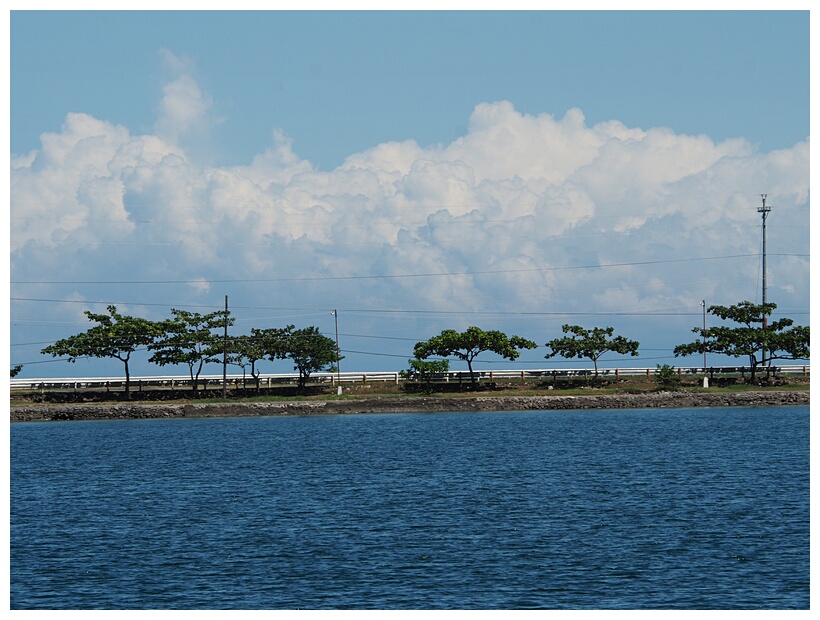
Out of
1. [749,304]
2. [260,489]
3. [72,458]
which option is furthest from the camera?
[749,304]

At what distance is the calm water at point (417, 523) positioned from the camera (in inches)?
1142

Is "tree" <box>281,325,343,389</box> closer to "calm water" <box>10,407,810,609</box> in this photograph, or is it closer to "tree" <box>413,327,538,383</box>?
"tree" <box>413,327,538,383</box>

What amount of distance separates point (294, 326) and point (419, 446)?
54780 millimetres

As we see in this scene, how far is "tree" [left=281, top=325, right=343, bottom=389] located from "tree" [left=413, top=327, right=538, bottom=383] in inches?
408

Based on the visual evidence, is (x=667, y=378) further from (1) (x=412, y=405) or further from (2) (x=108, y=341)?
(2) (x=108, y=341)

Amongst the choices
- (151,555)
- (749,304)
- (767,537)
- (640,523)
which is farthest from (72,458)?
(749,304)

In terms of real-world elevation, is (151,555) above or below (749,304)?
below

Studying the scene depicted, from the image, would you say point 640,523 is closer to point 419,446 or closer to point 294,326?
point 419,446

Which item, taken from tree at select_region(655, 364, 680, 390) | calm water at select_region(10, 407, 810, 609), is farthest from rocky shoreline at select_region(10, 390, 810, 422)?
calm water at select_region(10, 407, 810, 609)

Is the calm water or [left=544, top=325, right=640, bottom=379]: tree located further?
[left=544, top=325, right=640, bottom=379]: tree

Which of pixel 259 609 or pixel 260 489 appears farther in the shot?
pixel 260 489

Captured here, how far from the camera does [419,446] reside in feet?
234

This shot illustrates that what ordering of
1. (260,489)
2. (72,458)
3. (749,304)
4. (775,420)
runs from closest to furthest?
(260,489)
(72,458)
(775,420)
(749,304)

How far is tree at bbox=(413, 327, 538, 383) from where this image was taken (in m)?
120
